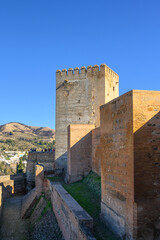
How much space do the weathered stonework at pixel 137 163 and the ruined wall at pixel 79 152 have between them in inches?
278

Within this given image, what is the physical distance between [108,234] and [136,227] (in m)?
1.18

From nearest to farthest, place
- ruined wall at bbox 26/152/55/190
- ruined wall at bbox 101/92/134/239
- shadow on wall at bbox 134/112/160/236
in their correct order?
shadow on wall at bbox 134/112/160/236, ruined wall at bbox 101/92/134/239, ruined wall at bbox 26/152/55/190

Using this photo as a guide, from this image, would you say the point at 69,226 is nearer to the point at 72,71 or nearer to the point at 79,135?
the point at 79,135

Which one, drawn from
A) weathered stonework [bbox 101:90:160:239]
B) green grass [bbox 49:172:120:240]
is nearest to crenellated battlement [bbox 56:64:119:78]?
green grass [bbox 49:172:120:240]

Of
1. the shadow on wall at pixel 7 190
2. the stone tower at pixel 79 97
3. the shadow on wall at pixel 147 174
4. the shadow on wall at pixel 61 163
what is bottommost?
the shadow on wall at pixel 7 190

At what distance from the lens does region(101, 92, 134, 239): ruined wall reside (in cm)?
537

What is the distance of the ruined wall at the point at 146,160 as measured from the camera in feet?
17.0

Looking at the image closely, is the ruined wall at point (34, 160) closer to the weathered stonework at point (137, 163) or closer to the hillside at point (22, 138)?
the weathered stonework at point (137, 163)

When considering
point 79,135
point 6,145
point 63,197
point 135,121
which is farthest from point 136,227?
point 6,145

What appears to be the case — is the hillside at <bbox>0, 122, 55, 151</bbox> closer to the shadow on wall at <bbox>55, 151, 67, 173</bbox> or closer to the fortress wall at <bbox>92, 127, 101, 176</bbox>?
the shadow on wall at <bbox>55, 151, 67, 173</bbox>

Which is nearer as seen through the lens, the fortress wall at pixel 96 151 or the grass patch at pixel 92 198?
the grass patch at pixel 92 198

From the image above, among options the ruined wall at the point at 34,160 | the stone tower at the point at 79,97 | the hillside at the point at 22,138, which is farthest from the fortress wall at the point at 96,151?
the hillside at the point at 22,138

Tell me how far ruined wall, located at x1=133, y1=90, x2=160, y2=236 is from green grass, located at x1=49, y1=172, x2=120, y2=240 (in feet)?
3.56

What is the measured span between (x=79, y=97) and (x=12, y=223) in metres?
8.84
